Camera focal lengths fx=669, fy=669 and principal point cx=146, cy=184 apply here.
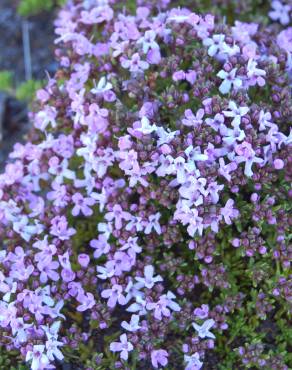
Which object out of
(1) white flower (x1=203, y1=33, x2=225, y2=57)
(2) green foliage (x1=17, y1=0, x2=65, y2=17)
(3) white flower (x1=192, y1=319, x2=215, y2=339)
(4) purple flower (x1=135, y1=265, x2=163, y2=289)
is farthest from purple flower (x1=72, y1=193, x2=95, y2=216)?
(2) green foliage (x1=17, y1=0, x2=65, y2=17)

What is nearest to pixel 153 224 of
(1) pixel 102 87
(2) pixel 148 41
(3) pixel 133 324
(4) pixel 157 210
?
(4) pixel 157 210

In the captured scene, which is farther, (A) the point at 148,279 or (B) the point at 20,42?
(B) the point at 20,42

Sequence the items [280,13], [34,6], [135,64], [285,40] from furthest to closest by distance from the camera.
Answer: [34,6], [280,13], [285,40], [135,64]

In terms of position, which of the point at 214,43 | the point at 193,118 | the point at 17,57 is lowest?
the point at 17,57

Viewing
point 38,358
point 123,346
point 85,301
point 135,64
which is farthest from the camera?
point 135,64

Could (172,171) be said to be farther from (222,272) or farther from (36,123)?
(36,123)

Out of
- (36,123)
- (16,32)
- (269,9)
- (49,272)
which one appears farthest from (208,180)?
(16,32)

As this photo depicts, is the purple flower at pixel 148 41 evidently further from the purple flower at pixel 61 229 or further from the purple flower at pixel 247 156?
the purple flower at pixel 61 229

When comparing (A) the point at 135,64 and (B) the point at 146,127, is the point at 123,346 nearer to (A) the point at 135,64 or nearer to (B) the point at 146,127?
(B) the point at 146,127

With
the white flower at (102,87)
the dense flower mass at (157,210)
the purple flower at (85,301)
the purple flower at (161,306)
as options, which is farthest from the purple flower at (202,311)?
the white flower at (102,87)
